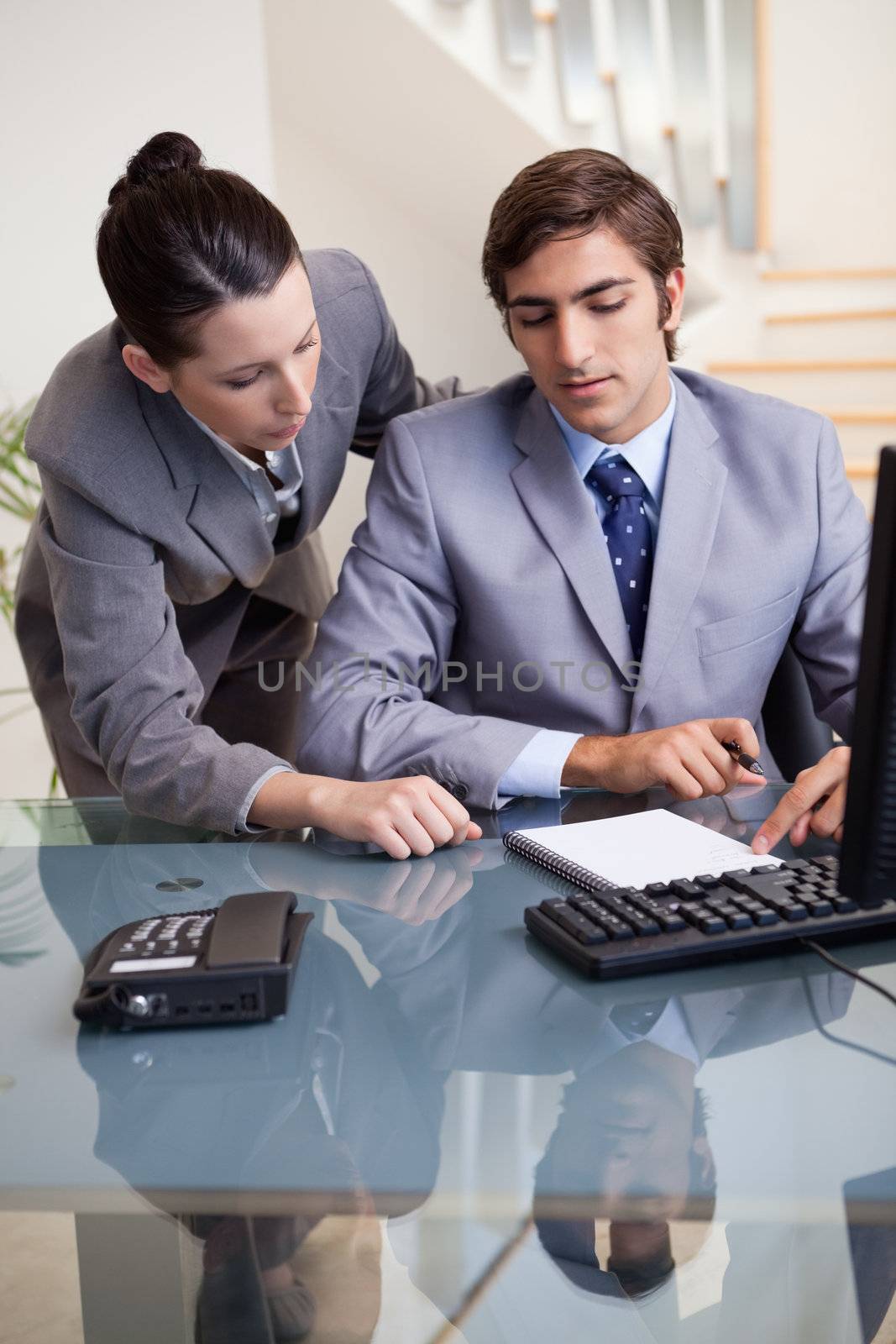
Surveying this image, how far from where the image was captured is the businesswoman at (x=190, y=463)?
4.08ft

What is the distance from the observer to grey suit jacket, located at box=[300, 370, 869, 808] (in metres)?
1.53

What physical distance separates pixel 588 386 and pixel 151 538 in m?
0.57

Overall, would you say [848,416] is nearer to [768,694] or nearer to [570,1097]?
[768,694]

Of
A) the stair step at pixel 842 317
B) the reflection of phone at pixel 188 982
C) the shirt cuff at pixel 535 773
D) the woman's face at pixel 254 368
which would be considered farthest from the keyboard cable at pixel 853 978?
the stair step at pixel 842 317

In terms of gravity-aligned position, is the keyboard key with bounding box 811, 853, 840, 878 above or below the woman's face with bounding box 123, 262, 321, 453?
below

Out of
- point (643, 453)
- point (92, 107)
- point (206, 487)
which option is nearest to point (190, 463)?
point (206, 487)

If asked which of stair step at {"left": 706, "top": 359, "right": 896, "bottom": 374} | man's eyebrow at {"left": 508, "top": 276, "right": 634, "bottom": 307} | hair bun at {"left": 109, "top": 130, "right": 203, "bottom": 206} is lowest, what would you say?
stair step at {"left": 706, "top": 359, "right": 896, "bottom": 374}

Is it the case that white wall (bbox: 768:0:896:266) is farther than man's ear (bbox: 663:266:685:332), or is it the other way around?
white wall (bbox: 768:0:896:266)

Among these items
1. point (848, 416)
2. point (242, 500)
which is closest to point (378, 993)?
point (242, 500)

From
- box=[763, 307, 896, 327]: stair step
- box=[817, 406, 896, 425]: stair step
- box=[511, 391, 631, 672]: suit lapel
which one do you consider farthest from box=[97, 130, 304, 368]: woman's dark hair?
box=[763, 307, 896, 327]: stair step

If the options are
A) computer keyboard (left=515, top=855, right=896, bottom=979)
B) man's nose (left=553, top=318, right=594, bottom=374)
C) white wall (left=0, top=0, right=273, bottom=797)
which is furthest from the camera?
white wall (left=0, top=0, right=273, bottom=797)

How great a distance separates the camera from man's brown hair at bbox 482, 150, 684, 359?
1492 millimetres

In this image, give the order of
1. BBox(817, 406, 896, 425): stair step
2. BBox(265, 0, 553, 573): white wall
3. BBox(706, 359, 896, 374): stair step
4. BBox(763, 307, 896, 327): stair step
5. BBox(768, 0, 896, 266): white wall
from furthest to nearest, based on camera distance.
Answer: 1. BBox(768, 0, 896, 266): white wall
2. BBox(763, 307, 896, 327): stair step
3. BBox(706, 359, 896, 374): stair step
4. BBox(817, 406, 896, 425): stair step
5. BBox(265, 0, 553, 573): white wall

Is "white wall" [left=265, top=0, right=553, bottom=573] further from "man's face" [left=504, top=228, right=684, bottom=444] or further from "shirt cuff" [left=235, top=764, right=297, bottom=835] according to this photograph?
"shirt cuff" [left=235, top=764, right=297, bottom=835]
